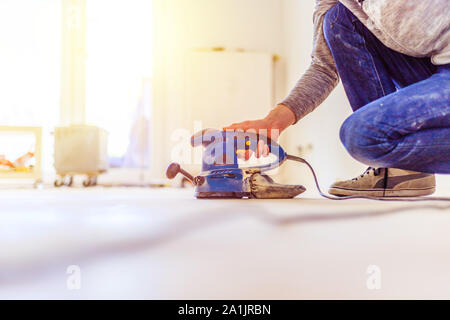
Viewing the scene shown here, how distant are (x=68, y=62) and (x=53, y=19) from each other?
1.42 feet

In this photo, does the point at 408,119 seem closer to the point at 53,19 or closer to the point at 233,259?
the point at 233,259

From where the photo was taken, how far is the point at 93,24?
144 inches

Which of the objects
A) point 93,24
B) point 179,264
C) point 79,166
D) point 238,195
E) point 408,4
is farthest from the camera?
point 93,24

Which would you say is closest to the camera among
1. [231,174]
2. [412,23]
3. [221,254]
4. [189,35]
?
[221,254]

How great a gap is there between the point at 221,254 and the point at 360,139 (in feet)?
1.51

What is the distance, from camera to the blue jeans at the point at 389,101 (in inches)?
25.8

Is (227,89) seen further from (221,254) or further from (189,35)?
(221,254)

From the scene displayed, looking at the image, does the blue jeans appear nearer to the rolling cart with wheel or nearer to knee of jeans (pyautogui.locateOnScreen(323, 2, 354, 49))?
knee of jeans (pyautogui.locateOnScreen(323, 2, 354, 49))

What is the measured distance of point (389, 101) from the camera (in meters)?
0.67

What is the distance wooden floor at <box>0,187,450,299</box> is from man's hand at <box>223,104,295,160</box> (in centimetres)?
30

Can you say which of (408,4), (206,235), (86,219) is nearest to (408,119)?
(408,4)

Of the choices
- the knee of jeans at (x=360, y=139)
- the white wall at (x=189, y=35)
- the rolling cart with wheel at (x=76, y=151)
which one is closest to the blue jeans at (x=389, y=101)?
the knee of jeans at (x=360, y=139)

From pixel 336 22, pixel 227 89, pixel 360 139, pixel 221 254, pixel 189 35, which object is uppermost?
pixel 189 35

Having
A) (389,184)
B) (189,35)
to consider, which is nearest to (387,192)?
(389,184)
